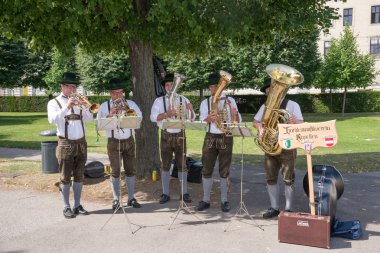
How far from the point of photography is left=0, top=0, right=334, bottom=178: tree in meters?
7.06

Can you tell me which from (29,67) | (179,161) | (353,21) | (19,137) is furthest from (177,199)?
(353,21)

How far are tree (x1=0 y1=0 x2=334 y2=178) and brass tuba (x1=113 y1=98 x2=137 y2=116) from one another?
1.41 meters

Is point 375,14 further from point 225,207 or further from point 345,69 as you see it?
point 225,207

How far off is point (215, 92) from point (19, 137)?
1548 centimetres

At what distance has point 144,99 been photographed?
28.4ft

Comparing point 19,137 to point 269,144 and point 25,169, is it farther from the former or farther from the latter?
point 269,144

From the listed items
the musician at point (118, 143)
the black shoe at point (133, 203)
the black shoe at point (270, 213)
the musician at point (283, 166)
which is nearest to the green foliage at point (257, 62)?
the musician at point (118, 143)

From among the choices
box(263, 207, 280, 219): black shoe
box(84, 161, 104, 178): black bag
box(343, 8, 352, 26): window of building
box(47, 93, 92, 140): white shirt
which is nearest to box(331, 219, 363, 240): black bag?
box(263, 207, 280, 219): black shoe

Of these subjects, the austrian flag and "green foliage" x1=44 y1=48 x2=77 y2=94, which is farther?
"green foliage" x1=44 y1=48 x2=77 y2=94

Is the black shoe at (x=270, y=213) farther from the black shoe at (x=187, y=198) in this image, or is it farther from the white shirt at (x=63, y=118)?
the white shirt at (x=63, y=118)

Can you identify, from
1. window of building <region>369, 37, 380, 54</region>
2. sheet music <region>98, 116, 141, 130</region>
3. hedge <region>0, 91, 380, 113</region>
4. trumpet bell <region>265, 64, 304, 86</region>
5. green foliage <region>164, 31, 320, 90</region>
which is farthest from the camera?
window of building <region>369, 37, 380, 54</region>

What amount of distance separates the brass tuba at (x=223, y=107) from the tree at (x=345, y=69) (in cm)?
2724

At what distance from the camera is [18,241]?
5.71 meters

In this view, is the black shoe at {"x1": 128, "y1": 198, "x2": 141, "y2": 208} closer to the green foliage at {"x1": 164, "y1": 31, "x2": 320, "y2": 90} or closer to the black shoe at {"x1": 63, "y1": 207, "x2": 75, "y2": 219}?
the black shoe at {"x1": 63, "y1": 207, "x2": 75, "y2": 219}
